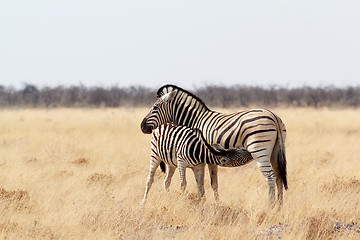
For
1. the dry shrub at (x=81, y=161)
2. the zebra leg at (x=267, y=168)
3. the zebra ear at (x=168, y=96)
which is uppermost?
the zebra ear at (x=168, y=96)

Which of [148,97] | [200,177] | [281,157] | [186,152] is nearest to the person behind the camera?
[281,157]

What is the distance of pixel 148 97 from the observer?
48000mm

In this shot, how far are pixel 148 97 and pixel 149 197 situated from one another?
3980cm

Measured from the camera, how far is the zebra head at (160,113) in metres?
8.88

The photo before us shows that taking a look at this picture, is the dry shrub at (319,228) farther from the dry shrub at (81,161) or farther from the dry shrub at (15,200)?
the dry shrub at (81,161)

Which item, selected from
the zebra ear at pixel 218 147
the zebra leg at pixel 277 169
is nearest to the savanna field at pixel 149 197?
the zebra leg at pixel 277 169

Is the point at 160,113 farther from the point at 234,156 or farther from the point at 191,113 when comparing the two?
the point at 234,156

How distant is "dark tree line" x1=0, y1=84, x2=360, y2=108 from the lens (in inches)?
1742

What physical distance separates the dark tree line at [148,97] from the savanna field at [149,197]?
28.5m

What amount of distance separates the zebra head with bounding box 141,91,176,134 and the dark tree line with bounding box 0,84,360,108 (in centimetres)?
3214

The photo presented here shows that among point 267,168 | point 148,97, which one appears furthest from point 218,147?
point 148,97

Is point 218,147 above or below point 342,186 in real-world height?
above

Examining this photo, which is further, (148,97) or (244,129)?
(148,97)

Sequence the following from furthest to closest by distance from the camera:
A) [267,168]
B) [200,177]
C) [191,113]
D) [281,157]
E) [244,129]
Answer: [191,113]
[200,177]
[281,157]
[244,129]
[267,168]
